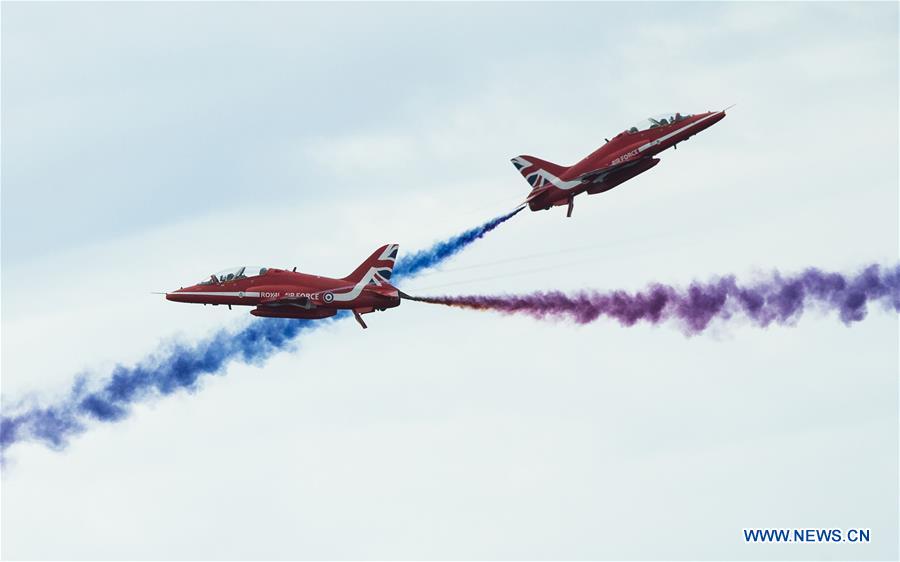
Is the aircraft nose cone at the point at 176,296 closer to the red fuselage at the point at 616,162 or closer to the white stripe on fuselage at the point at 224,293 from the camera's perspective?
the white stripe on fuselage at the point at 224,293

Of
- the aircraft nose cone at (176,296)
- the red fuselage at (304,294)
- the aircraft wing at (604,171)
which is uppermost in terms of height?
the aircraft wing at (604,171)

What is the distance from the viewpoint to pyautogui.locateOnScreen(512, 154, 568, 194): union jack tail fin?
5546 inches

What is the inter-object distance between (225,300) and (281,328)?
347 inches

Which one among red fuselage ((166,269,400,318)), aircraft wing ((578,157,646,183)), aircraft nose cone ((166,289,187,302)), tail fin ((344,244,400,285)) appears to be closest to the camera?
red fuselage ((166,269,400,318))

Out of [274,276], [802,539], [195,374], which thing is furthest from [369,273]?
[802,539]

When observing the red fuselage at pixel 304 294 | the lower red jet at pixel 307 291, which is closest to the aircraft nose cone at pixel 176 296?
the lower red jet at pixel 307 291

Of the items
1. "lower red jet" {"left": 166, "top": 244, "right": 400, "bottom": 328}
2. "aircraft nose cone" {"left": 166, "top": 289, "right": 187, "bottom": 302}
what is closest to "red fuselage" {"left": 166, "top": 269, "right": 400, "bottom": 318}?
"lower red jet" {"left": 166, "top": 244, "right": 400, "bottom": 328}

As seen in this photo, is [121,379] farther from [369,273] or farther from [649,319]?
[649,319]

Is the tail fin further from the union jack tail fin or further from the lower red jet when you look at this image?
the union jack tail fin

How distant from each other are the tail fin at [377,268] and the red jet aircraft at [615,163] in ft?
28.3

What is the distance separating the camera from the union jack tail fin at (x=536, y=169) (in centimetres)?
14088

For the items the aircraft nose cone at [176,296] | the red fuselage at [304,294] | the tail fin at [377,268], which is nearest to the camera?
the red fuselage at [304,294]

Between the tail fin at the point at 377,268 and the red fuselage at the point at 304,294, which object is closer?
the red fuselage at the point at 304,294

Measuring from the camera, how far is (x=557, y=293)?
145750 mm
